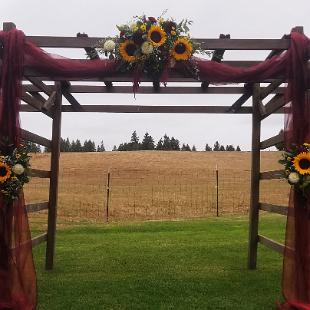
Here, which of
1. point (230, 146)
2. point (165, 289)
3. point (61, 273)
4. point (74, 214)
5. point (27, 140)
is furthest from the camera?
point (230, 146)

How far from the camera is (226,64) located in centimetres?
582

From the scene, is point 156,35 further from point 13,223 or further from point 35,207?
point 35,207

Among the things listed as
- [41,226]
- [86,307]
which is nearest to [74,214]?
[41,226]

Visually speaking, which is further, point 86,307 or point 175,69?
point 175,69

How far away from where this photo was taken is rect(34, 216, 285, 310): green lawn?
563 cm

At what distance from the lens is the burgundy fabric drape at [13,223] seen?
5184 mm

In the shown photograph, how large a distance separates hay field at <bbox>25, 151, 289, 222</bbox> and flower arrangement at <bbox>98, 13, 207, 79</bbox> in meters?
12.2

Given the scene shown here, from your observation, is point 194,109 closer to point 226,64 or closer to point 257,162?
point 257,162

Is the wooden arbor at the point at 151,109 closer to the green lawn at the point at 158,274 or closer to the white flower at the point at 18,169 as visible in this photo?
the green lawn at the point at 158,274

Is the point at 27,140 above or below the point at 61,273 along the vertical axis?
above

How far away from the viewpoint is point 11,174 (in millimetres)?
5234

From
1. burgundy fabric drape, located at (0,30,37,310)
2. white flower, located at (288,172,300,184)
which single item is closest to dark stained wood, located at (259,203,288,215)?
white flower, located at (288,172,300,184)

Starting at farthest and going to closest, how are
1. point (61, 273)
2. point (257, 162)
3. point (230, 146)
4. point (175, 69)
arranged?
point (230, 146) < point (257, 162) < point (61, 273) < point (175, 69)

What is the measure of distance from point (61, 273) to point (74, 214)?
12.2 metres
